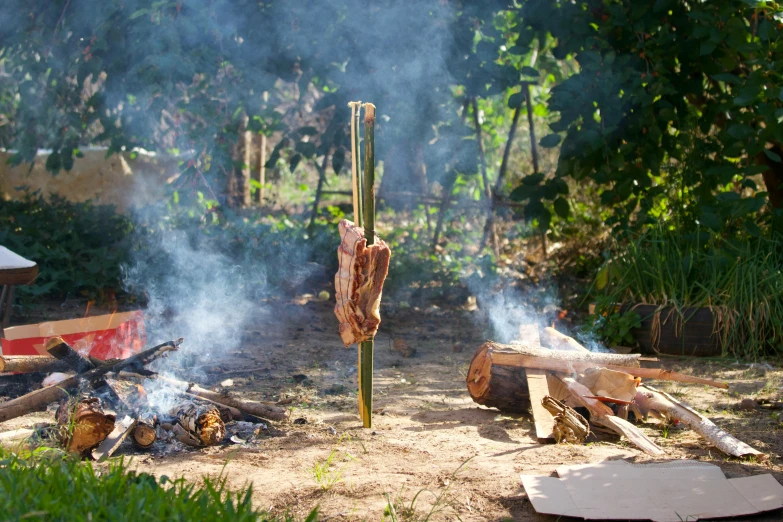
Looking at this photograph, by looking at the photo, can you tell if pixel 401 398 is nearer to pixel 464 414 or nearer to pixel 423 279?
pixel 464 414

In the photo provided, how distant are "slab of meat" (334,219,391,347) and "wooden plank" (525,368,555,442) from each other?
3.36 ft

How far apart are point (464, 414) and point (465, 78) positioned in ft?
12.7

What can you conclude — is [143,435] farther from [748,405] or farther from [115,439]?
[748,405]

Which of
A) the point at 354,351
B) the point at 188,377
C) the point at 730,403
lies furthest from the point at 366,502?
the point at 354,351

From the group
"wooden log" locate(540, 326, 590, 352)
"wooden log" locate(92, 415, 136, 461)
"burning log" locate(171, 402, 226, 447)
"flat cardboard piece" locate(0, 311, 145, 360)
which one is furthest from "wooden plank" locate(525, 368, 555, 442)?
"flat cardboard piece" locate(0, 311, 145, 360)

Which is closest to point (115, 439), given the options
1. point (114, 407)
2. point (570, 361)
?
point (114, 407)

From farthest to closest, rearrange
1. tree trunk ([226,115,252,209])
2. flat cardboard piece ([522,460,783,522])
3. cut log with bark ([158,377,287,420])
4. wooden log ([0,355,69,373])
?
tree trunk ([226,115,252,209]) → wooden log ([0,355,69,373]) → cut log with bark ([158,377,287,420]) → flat cardboard piece ([522,460,783,522])

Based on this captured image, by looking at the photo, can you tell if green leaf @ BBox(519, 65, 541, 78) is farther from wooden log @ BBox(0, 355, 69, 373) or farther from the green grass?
the green grass

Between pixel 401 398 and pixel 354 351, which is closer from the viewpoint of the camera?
pixel 401 398

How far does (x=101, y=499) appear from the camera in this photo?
2576mm

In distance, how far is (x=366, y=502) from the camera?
3.02 m

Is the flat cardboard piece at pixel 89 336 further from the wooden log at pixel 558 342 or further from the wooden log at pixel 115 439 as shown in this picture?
the wooden log at pixel 558 342

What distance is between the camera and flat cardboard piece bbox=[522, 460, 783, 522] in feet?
9.61

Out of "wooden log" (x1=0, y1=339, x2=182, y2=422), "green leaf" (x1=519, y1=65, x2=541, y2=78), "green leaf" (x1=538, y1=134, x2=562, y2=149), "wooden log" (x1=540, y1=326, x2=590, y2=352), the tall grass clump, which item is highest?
"green leaf" (x1=519, y1=65, x2=541, y2=78)
